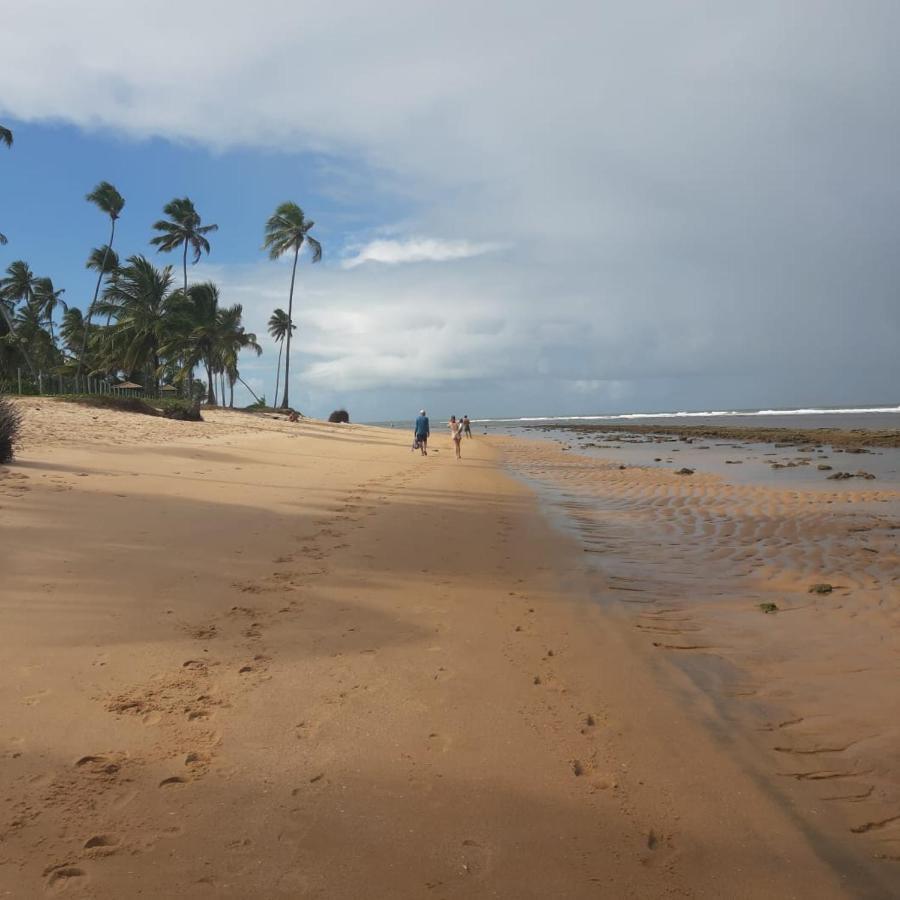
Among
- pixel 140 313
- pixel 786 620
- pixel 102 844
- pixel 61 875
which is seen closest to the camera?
pixel 61 875

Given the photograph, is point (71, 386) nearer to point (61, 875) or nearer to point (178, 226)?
point (178, 226)

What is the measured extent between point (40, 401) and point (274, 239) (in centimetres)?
3146

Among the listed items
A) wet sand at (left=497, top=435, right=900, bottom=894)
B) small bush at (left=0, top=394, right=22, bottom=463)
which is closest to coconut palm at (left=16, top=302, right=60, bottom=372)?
small bush at (left=0, top=394, right=22, bottom=463)

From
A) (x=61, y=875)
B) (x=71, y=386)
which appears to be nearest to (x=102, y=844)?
(x=61, y=875)

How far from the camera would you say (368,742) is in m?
3.05

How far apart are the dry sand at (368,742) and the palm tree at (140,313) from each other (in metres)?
38.1

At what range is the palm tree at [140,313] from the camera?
40.7m

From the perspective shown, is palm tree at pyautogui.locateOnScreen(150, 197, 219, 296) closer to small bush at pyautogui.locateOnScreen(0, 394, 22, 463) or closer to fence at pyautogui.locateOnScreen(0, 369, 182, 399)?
fence at pyautogui.locateOnScreen(0, 369, 182, 399)

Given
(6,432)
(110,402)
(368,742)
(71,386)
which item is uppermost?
(71,386)

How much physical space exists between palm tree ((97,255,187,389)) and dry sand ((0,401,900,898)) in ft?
125

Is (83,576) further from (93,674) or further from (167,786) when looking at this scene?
(167,786)

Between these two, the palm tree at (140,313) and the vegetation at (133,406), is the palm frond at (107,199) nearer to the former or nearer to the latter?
the palm tree at (140,313)

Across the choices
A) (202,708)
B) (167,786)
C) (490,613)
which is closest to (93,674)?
(202,708)

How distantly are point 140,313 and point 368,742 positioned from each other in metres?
43.8
